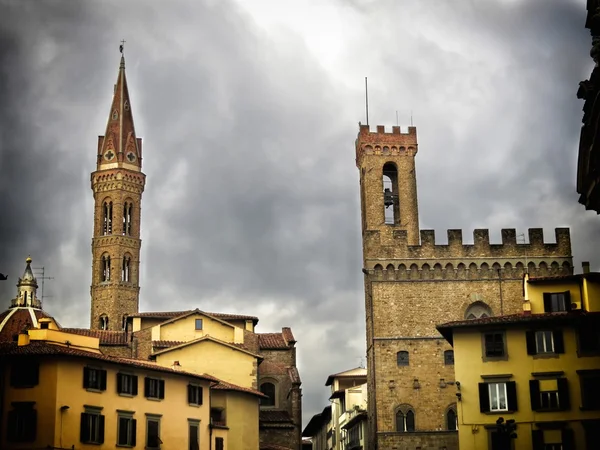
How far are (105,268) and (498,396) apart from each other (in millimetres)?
63556

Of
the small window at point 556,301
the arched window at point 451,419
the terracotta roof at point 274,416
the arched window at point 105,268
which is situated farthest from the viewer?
the arched window at point 105,268

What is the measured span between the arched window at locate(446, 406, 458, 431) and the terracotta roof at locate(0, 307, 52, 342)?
30796 millimetres

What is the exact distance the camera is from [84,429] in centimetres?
4550

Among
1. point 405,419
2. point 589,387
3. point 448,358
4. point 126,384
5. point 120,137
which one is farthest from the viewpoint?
A: point 120,137

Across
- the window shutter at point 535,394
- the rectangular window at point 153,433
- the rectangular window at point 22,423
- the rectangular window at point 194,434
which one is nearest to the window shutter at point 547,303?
the window shutter at point 535,394

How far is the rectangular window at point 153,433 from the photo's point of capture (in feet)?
161

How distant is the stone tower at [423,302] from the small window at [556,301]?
13399mm

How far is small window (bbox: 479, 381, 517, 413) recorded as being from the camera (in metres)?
46.5

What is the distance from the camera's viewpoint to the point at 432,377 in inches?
2458

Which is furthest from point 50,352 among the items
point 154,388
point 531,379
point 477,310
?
point 477,310

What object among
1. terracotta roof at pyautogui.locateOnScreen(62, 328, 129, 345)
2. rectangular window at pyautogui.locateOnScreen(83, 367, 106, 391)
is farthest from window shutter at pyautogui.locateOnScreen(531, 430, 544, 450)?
terracotta roof at pyautogui.locateOnScreen(62, 328, 129, 345)

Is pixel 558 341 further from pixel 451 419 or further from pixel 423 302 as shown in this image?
pixel 423 302

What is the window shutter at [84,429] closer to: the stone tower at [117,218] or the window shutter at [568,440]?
the window shutter at [568,440]

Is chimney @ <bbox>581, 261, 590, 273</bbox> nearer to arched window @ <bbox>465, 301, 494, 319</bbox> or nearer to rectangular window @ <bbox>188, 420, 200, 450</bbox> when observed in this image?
arched window @ <bbox>465, 301, 494, 319</bbox>
